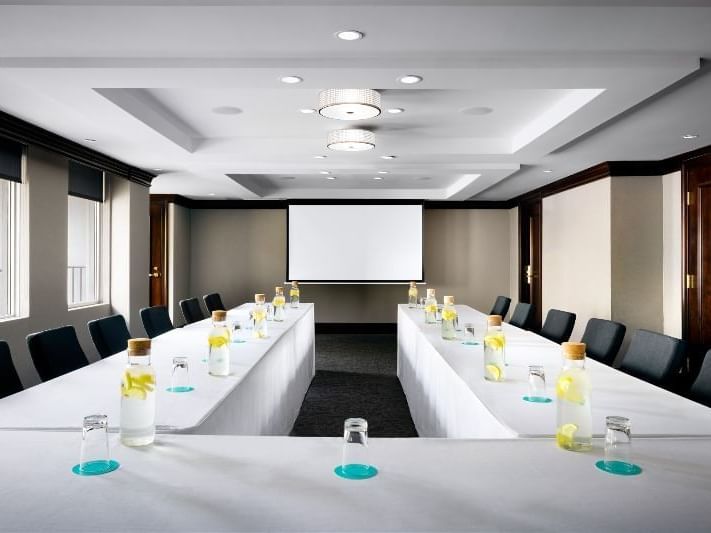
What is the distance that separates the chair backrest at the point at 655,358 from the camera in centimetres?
287

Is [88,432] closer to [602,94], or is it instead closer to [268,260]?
[602,94]

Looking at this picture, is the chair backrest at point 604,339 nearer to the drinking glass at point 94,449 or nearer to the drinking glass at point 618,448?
the drinking glass at point 618,448

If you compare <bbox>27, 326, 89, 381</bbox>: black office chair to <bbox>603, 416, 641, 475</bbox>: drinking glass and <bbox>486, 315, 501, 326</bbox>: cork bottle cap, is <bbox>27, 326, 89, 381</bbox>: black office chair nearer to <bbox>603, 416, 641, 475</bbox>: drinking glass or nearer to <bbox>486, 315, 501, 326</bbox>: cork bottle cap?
<bbox>486, 315, 501, 326</bbox>: cork bottle cap

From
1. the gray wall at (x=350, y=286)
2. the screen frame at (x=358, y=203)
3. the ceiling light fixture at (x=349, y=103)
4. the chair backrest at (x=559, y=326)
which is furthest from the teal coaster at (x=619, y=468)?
the gray wall at (x=350, y=286)

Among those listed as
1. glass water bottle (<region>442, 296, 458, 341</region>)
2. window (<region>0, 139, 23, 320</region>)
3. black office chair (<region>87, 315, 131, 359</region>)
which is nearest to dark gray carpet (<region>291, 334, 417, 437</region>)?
glass water bottle (<region>442, 296, 458, 341</region>)

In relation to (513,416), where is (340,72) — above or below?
above

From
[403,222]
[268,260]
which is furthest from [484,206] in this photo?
[268,260]

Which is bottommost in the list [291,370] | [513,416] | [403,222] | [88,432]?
A: [291,370]

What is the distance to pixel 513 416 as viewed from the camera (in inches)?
79.0

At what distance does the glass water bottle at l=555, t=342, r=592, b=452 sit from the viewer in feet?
5.06

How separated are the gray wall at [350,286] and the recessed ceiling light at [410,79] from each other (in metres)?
7.12

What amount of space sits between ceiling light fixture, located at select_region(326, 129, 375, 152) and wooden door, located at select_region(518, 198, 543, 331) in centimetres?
478

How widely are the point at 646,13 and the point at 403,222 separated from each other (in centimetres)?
750

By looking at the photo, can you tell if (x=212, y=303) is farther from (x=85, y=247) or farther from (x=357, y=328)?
(x=357, y=328)
